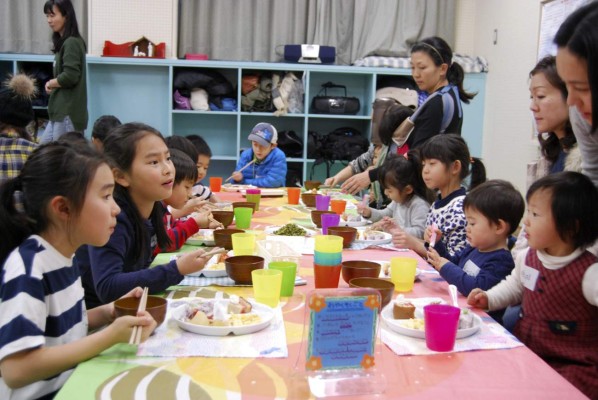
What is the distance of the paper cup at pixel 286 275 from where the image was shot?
5.17 ft

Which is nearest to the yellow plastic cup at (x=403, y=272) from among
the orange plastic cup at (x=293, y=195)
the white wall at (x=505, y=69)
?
the orange plastic cup at (x=293, y=195)

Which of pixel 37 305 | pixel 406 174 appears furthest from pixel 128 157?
pixel 406 174

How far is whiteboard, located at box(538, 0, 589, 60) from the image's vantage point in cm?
477

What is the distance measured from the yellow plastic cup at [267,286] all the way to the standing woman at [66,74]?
397 cm

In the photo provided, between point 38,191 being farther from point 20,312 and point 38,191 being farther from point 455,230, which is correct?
point 455,230

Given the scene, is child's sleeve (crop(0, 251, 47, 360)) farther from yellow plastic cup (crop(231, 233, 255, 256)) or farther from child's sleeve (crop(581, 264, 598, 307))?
Answer: child's sleeve (crop(581, 264, 598, 307))

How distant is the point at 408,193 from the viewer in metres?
3.01

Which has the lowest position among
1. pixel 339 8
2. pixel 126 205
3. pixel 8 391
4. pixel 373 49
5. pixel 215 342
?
pixel 8 391

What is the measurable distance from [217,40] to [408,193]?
13.2 ft

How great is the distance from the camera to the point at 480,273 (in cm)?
184

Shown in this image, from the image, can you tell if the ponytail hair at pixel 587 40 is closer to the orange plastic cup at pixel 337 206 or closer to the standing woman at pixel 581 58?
the standing woman at pixel 581 58

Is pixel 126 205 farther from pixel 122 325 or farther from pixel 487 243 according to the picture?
pixel 487 243

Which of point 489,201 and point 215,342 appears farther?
point 489,201

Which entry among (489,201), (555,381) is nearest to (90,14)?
(489,201)
